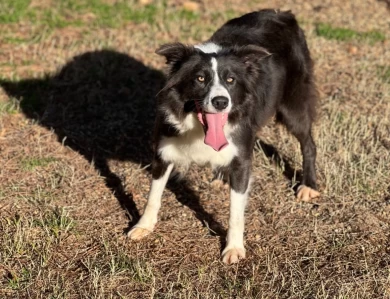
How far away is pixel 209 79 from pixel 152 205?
124 centimetres

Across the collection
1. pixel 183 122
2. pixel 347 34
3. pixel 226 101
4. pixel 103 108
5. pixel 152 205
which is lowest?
pixel 347 34

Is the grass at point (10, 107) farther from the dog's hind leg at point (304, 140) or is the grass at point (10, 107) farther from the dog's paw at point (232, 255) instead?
the dog's paw at point (232, 255)

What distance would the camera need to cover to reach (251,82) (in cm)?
497

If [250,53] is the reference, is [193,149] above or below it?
below

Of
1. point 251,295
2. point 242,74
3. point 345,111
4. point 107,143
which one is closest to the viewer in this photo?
point 251,295

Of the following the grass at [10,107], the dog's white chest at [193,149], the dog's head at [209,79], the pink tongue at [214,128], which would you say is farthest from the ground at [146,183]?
the dog's head at [209,79]

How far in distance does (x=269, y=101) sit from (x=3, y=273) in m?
2.49

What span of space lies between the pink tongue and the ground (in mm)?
929

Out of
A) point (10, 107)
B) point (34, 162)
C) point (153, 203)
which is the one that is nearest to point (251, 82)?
point (153, 203)

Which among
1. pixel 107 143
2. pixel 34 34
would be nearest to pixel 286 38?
pixel 107 143

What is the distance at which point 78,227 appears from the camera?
530 cm

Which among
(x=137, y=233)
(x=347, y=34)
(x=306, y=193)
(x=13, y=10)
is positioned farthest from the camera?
(x=13, y=10)

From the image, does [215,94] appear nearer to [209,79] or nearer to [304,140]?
[209,79]

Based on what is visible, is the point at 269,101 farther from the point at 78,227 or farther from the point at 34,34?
the point at 34,34
